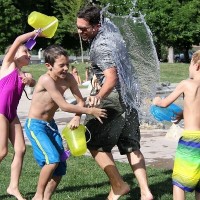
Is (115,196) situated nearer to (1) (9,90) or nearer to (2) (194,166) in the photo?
(2) (194,166)

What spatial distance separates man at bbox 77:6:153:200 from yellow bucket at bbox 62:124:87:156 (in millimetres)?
218

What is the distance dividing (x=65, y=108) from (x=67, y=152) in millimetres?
545

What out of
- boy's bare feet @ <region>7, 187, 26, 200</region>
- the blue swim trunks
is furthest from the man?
boy's bare feet @ <region>7, 187, 26, 200</region>

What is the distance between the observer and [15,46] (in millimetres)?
4926

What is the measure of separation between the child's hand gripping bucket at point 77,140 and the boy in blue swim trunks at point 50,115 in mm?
57

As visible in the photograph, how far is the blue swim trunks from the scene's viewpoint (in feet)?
15.2

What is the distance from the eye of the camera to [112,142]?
16.0 feet

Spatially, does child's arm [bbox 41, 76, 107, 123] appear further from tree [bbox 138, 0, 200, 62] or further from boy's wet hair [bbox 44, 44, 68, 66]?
tree [bbox 138, 0, 200, 62]

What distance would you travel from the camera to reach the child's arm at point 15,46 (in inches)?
194

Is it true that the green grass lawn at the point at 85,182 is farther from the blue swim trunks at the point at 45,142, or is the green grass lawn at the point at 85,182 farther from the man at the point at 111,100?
the blue swim trunks at the point at 45,142

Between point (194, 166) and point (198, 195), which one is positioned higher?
point (194, 166)

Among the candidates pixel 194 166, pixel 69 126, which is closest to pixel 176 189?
pixel 194 166

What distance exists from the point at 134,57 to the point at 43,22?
994 mm

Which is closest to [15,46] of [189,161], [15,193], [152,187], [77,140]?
[77,140]
